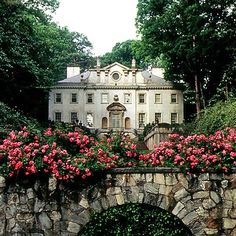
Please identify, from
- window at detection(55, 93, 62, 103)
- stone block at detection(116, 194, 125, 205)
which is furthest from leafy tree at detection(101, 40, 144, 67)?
stone block at detection(116, 194, 125, 205)

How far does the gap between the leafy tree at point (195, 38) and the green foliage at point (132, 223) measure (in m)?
22.4

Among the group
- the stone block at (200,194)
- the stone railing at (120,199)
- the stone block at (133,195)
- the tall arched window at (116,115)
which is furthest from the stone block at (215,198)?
the tall arched window at (116,115)

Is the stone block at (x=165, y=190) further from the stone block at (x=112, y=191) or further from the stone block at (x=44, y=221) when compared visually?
the stone block at (x=44, y=221)

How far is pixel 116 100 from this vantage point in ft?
178

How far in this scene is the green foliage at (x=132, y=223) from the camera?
7.77 m

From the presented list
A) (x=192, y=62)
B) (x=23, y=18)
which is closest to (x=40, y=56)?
(x=23, y=18)

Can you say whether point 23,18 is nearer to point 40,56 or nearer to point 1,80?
point 1,80

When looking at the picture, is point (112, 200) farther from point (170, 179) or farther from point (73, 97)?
point (73, 97)

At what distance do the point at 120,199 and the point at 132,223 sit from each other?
470mm

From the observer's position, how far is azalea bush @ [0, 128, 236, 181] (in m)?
7.74

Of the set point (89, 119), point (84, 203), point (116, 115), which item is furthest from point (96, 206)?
point (89, 119)

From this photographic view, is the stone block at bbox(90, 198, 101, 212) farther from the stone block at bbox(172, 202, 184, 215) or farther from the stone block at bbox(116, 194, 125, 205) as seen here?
the stone block at bbox(172, 202, 184, 215)

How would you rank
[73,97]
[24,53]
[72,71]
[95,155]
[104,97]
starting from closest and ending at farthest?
[95,155] → [24,53] → [73,97] → [104,97] → [72,71]

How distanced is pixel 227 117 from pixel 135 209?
8.37m
